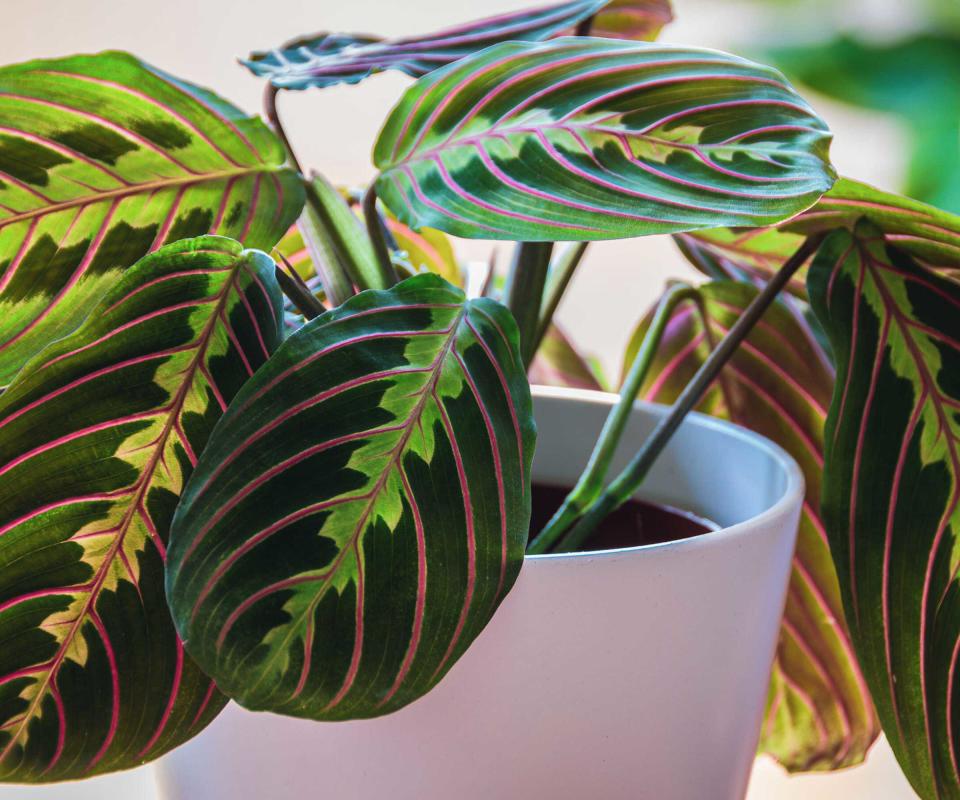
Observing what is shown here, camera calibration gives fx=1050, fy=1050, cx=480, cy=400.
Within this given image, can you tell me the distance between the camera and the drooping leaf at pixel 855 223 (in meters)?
0.44

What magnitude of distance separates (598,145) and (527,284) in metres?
0.15

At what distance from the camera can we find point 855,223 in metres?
0.46

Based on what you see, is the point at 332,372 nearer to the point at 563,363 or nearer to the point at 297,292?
the point at 297,292

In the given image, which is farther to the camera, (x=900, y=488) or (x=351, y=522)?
(x=900, y=488)

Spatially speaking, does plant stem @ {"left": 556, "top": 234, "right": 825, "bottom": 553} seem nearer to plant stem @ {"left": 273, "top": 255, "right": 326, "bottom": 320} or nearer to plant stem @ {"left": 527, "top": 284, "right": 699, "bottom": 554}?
plant stem @ {"left": 527, "top": 284, "right": 699, "bottom": 554}

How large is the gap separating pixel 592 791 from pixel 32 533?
22 cm

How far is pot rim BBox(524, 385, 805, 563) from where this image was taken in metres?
0.36

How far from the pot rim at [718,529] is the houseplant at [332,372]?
0.03 metres

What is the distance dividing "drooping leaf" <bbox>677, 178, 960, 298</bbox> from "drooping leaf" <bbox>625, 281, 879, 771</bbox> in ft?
0.13

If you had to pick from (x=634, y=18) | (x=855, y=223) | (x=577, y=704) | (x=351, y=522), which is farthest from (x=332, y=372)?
(x=634, y=18)

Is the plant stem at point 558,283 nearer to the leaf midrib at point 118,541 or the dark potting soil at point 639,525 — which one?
the dark potting soil at point 639,525

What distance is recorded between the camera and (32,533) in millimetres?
327

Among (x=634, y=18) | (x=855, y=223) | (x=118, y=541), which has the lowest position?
(x=118, y=541)

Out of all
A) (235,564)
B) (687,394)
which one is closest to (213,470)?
(235,564)
